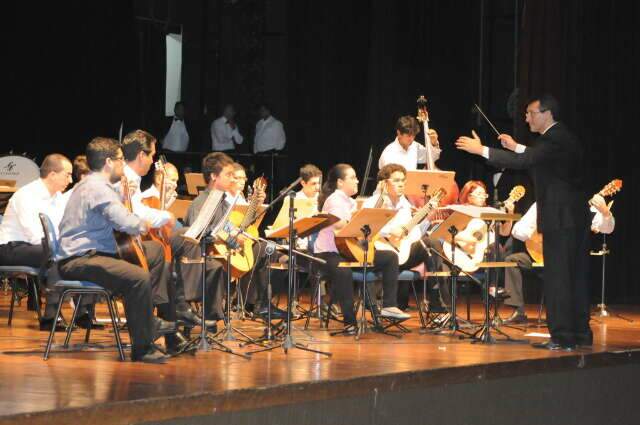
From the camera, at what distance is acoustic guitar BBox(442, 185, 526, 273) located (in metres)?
7.93

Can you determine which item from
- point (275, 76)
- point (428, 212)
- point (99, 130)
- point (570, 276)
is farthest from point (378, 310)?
point (275, 76)

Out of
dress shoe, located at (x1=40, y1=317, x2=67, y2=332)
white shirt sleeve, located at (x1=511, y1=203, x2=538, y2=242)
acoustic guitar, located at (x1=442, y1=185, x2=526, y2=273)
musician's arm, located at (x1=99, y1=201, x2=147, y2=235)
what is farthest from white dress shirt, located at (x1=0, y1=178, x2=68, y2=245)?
white shirt sleeve, located at (x1=511, y1=203, x2=538, y2=242)

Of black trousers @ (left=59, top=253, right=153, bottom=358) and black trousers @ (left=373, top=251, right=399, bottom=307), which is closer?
black trousers @ (left=59, top=253, right=153, bottom=358)

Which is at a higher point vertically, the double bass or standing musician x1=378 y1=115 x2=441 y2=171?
standing musician x1=378 y1=115 x2=441 y2=171

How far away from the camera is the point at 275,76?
14.2 meters

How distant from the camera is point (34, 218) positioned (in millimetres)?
7531

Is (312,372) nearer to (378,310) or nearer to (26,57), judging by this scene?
(378,310)

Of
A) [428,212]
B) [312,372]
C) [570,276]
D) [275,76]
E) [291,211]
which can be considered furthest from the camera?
[275,76]

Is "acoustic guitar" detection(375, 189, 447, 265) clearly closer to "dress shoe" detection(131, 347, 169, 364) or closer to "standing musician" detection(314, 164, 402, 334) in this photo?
"standing musician" detection(314, 164, 402, 334)

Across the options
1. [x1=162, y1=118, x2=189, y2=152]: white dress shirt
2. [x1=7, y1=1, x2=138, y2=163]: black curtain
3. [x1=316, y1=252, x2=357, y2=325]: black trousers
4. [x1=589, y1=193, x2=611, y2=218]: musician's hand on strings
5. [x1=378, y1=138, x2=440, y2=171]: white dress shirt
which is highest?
[x1=7, y1=1, x2=138, y2=163]: black curtain

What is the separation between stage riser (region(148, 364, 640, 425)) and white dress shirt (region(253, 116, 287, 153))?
710 centimetres

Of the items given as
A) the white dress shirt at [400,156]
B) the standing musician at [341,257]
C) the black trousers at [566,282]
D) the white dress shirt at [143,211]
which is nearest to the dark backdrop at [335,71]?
the white dress shirt at [400,156]

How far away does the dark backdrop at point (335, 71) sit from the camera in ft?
34.7

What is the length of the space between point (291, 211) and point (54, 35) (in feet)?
21.1
